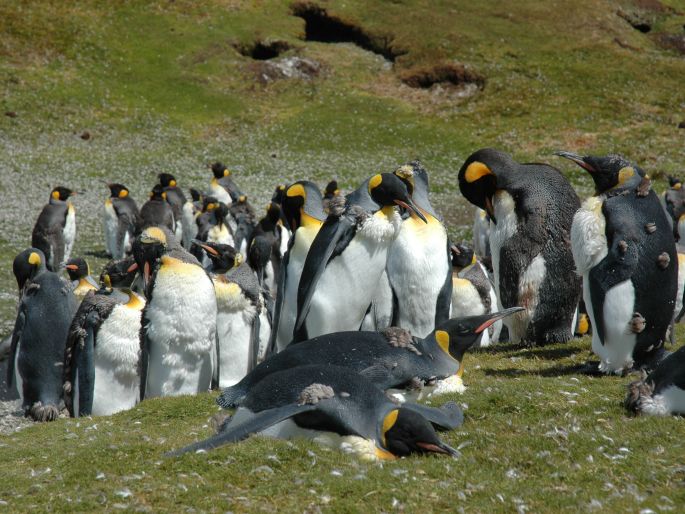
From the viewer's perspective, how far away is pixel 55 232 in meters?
16.5

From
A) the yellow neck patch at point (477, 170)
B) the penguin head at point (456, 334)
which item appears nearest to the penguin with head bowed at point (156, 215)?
the yellow neck patch at point (477, 170)

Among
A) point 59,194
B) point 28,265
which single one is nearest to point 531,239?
point 28,265

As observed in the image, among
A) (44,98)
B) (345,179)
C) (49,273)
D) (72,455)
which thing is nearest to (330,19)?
(44,98)

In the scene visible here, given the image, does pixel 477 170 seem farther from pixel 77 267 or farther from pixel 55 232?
pixel 55 232

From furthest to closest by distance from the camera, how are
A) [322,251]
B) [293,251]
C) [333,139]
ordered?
[333,139]
[293,251]
[322,251]

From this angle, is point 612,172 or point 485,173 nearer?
point 612,172

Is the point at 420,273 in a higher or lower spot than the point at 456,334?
lower

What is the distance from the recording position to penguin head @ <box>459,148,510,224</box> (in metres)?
8.62

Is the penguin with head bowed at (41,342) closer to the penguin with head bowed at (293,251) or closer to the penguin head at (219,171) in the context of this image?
the penguin with head bowed at (293,251)

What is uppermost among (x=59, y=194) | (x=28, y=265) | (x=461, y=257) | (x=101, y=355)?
(x=461, y=257)

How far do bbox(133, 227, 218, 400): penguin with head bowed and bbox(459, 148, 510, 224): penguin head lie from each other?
2.71m

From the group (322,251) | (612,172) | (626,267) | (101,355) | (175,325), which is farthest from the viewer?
(101,355)

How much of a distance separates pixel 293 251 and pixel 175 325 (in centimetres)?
134

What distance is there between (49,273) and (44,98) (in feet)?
81.3
